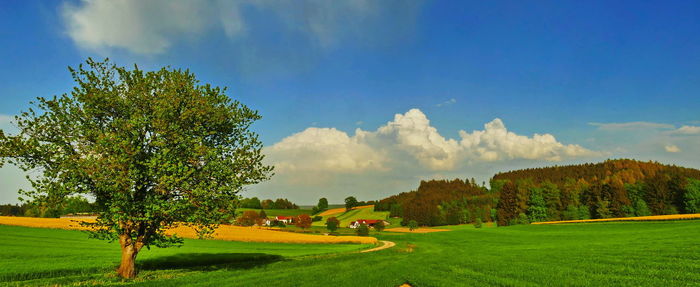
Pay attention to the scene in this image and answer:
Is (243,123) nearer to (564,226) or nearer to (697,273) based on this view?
(697,273)

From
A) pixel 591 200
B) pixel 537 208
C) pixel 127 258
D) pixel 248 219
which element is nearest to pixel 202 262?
pixel 127 258

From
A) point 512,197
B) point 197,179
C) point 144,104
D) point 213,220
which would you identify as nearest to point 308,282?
point 213,220

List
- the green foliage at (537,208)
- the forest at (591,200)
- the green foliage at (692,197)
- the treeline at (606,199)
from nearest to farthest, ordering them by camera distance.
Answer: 1. the green foliage at (692,197)
2. the treeline at (606,199)
3. the forest at (591,200)
4. the green foliage at (537,208)

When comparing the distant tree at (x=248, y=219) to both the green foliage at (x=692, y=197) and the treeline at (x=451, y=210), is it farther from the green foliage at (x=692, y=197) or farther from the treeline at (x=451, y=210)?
the green foliage at (x=692, y=197)

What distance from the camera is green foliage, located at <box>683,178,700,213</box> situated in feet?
324

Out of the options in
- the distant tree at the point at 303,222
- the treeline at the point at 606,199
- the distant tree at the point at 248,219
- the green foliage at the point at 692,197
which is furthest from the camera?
the distant tree at the point at 248,219

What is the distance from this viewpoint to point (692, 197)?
99688 millimetres

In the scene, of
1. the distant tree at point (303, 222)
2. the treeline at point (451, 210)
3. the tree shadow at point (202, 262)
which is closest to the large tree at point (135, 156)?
the tree shadow at point (202, 262)

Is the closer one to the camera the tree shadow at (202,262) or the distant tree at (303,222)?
the tree shadow at (202,262)

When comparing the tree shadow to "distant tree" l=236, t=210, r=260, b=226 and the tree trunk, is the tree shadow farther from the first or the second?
"distant tree" l=236, t=210, r=260, b=226

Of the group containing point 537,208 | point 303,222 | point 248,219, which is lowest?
point 303,222

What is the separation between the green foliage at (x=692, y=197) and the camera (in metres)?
98.9

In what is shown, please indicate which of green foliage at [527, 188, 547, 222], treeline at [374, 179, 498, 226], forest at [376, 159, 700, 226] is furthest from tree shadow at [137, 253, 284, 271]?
treeline at [374, 179, 498, 226]

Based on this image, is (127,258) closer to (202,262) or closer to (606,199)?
(202,262)
